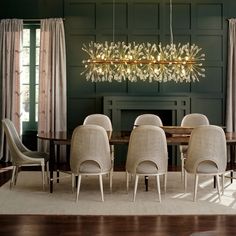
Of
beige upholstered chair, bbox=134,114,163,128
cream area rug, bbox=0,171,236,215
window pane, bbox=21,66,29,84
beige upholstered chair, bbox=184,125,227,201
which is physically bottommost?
cream area rug, bbox=0,171,236,215

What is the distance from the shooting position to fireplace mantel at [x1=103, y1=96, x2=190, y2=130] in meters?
8.10

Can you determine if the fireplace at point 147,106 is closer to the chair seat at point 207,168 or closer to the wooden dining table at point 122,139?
the wooden dining table at point 122,139

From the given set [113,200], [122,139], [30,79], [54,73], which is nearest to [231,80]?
[54,73]

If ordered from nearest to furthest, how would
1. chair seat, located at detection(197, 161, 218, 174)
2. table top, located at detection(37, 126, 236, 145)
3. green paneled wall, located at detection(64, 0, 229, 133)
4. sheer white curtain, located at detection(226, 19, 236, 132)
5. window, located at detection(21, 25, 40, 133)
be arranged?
chair seat, located at detection(197, 161, 218, 174) → table top, located at detection(37, 126, 236, 145) → sheer white curtain, located at detection(226, 19, 236, 132) → green paneled wall, located at detection(64, 0, 229, 133) → window, located at detection(21, 25, 40, 133)

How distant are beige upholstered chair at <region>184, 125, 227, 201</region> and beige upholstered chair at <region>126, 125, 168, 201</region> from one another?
34 cm

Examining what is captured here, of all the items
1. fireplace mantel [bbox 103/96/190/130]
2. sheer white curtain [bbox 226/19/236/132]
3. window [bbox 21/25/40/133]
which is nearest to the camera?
fireplace mantel [bbox 103/96/190/130]

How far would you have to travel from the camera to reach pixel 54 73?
8320mm

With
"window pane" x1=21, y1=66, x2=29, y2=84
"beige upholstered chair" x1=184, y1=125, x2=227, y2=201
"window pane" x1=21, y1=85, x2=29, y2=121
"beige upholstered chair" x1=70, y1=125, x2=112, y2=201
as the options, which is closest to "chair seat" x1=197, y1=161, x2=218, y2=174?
"beige upholstered chair" x1=184, y1=125, x2=227, y2=201

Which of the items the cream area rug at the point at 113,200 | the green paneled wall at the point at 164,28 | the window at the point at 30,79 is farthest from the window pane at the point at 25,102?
the cream area rug at the point at 113,200

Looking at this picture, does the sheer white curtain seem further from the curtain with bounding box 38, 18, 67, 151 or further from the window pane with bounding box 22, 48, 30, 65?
the window pane with bounding box 22, 48, 30, 65

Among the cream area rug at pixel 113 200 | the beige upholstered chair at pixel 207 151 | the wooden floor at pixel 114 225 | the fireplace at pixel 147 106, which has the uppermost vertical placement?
the fireplace at pixel 147 106

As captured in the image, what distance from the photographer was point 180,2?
8.36 m

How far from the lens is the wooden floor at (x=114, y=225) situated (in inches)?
153

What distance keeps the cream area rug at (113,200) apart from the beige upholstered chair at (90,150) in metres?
0.39
